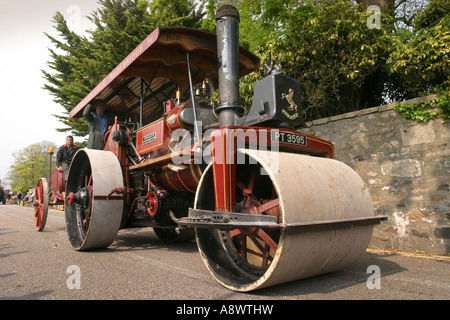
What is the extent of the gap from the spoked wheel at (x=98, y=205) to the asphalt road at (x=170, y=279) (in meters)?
0.22

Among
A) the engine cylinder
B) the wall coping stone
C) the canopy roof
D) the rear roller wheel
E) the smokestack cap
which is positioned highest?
the smokestack cap

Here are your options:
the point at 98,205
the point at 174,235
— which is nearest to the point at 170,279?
the point at 98,205

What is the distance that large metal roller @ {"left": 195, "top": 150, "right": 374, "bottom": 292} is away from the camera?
2.31 metres

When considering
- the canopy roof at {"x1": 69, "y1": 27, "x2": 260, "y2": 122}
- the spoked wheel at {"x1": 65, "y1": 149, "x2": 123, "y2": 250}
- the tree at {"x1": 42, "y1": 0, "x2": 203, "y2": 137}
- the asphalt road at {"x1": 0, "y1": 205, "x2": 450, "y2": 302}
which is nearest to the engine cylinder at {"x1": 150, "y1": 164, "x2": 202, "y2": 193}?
the spoked wheel at {"x1": 65, "y1": 149, "x2": 123, "y2": 250}

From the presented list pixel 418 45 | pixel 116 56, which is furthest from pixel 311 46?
pixel 116 56

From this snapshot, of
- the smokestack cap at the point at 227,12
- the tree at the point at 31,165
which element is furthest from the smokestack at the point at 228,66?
the tree at the point at 31,165

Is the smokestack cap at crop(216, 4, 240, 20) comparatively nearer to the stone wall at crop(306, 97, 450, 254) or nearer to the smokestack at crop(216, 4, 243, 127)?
the smokestack at crop(216, 4, 243, 127)

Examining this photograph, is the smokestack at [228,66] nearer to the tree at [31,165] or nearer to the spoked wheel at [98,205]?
the spoked wheel at [98,205]

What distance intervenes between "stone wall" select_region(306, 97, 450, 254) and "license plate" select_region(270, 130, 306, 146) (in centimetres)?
248

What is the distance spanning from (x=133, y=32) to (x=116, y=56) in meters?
1.25

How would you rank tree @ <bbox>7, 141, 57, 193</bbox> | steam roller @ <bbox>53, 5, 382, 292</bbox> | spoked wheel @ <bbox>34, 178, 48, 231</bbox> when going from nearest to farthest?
1. steam roller @ <bbox>53, 5, 382, 292</bbox>
2. spoked wheel @ <bbox>34, 178, 48, 231</bbox>
3. tree @ <bbox>7, 141, 57, 193</bbox>

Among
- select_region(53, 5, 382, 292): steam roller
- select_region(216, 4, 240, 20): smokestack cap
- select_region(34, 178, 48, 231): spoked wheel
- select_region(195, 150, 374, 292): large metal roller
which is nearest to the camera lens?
select_region(195, 150, 374, 292): large metal roller

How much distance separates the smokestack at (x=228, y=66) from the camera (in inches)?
135
